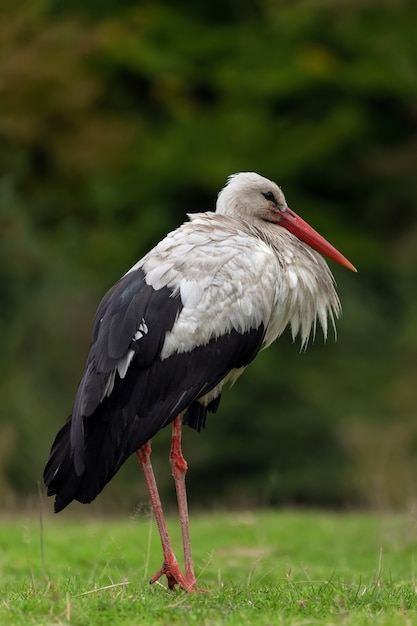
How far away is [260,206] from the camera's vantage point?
6809mm

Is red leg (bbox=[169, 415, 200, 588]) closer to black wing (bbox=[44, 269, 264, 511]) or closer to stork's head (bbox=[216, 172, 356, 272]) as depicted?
black wing (bbox=[44, 269, 264, 511])

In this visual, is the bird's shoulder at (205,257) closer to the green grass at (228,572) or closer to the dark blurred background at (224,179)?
the green grass at (228,572)

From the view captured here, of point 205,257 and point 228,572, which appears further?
point 228,572

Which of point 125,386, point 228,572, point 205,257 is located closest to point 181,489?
point 125,386

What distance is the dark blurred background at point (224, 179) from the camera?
1994 centimetres

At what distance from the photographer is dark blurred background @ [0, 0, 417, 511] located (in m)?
19.9

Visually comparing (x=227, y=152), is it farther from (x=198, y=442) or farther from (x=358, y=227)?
(x=198, y=442)

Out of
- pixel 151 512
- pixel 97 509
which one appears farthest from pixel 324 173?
pixel 151 512

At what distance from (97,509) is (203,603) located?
12428mm

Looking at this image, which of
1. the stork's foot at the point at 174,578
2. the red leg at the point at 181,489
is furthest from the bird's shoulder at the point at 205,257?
the stork's foot at the point at 174,578

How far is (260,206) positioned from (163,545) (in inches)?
76.0

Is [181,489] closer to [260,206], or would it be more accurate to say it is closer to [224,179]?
[260,206]

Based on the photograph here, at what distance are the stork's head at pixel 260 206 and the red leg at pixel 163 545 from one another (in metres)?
1.45

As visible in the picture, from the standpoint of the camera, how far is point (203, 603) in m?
5.17
